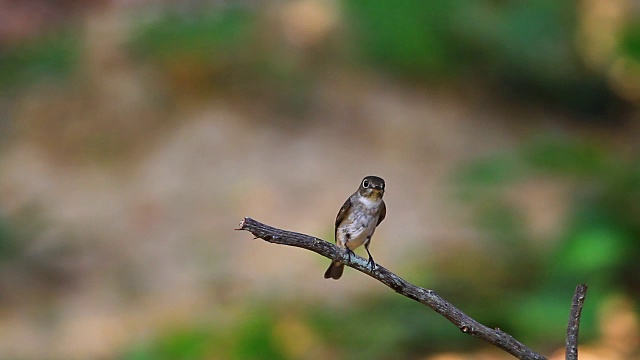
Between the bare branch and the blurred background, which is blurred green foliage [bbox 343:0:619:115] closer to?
the blurred background

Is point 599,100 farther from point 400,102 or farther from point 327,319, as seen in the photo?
point 327,319

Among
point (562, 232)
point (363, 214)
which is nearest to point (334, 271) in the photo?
point (363, 214)

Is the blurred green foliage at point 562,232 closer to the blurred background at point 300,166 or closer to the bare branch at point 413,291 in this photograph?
the blurred background at point 300,166

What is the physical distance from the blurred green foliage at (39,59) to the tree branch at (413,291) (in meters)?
6.98

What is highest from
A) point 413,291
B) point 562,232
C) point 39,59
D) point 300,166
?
point 39,59

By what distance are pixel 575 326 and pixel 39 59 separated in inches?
301

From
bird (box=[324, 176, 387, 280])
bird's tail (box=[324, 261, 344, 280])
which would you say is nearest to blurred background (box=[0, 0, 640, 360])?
bird's tail (box=[324, 261, 344, 280])

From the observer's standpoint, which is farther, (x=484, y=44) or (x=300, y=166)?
(x=484, y=44)

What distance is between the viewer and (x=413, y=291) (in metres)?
1.82

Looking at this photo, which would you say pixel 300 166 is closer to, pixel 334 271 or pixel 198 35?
pixel 198 35

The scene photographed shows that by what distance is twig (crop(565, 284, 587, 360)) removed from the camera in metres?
1.79

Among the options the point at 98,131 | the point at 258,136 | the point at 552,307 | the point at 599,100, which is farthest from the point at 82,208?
the point at 599,100

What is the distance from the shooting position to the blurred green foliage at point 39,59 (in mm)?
8516

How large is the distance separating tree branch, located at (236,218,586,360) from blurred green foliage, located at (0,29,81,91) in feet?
22.9
